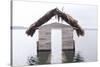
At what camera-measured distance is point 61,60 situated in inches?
92.5

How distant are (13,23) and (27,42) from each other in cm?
25

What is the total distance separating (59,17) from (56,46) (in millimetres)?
328

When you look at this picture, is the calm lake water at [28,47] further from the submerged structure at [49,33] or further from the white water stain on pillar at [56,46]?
the white water stain on pillar at [56,46]

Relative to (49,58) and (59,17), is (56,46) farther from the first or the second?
(59,17)

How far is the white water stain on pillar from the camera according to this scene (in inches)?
91.6

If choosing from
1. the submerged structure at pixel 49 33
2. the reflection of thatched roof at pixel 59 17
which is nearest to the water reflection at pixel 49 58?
the submerged structure at pixel 49 33

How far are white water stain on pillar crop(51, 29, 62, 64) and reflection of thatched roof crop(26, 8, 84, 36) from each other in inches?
6.0

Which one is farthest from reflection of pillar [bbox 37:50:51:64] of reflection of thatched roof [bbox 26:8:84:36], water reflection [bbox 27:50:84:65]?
reflection of thatched roof [bbox 26:8:84:36]

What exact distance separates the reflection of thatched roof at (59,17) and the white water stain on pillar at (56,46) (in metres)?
0.15

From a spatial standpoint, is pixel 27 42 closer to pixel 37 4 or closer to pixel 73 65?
pixel 37 4

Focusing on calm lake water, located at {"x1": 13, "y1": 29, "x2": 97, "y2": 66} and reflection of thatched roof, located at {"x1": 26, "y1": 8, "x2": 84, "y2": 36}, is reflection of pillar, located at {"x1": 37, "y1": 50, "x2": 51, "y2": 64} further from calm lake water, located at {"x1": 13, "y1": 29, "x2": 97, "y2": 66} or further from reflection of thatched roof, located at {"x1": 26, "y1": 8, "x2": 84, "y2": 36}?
reflection of thatched roof, located at {"x1": 26, "y1": 8, "x2": 84, "y2": 36}

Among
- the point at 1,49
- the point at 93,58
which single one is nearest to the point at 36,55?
the point at 1,49

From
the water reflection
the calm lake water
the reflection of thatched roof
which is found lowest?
the water reflection

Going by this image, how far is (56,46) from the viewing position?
92.0 inches
